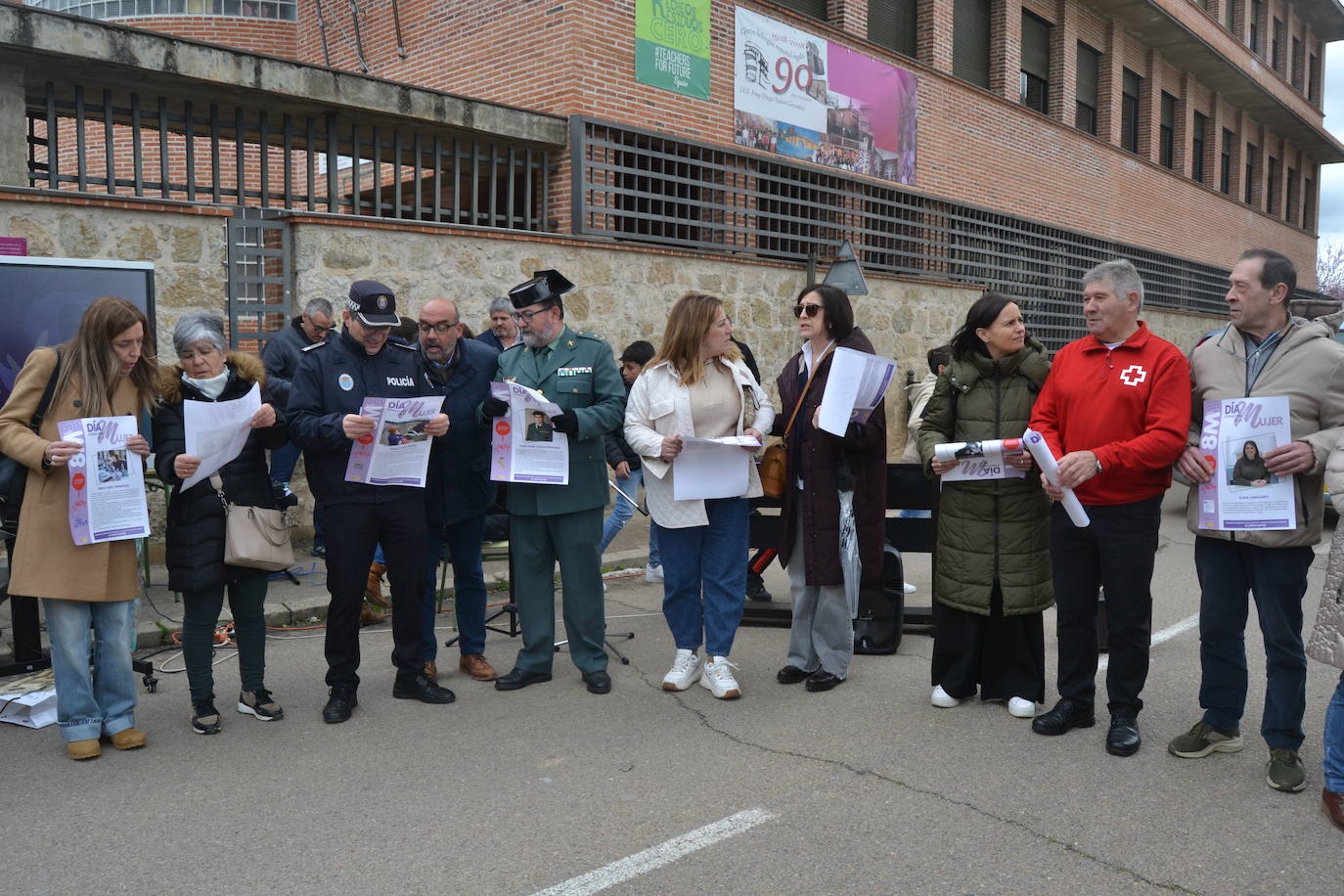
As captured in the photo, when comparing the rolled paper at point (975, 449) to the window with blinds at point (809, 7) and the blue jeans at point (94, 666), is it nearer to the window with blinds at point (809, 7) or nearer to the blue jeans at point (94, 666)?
the blue jeans at point (94, 666)

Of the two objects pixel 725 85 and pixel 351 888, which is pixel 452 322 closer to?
pixel 351 888

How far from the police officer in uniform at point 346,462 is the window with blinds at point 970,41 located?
50.7 feet

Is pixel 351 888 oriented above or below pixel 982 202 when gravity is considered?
below

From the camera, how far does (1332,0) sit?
109ft

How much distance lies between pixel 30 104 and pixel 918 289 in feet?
37.6

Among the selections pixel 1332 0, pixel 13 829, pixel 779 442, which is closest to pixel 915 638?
pixel 779 442

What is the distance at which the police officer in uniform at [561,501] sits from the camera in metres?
5.56

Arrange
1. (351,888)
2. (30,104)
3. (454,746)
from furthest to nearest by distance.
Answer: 1. (30,104)
2. (454,746)
3. (351,888)

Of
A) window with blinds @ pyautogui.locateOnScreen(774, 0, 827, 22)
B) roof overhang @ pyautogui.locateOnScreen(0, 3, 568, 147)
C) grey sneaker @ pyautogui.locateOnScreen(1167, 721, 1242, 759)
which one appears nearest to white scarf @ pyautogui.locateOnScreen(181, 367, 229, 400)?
grey sneaker @ pyautogui.locateOnScreen(1167, 721, 1242, 759)

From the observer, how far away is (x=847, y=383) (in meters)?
5.25

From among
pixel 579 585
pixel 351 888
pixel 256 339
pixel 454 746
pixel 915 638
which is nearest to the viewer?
Result: pixel 351 888

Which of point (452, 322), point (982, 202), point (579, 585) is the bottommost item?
point (579, 585)

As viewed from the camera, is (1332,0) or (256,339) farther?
(1332,0)

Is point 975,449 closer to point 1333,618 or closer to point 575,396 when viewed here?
point 1333,618
